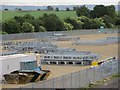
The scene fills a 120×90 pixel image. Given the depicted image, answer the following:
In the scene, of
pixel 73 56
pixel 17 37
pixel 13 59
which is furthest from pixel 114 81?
pixel 17 37

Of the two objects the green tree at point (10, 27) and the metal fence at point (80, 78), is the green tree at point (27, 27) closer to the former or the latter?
the green tree at point (10, 27)

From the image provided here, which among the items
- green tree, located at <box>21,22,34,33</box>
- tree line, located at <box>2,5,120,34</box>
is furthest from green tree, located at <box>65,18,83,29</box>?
green tree, located at <box>21,22,34,33</box>

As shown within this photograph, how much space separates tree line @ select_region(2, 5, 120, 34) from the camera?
7994 centimetres

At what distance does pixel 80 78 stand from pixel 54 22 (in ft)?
224

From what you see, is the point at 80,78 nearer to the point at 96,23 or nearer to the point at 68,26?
the point at 68,26

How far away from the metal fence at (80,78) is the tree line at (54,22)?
2028 inches

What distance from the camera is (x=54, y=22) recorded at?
298ft

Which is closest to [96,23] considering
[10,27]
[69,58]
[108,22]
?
[108,22]

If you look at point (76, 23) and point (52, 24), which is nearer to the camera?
point (52, 24)

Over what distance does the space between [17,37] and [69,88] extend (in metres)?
46.6

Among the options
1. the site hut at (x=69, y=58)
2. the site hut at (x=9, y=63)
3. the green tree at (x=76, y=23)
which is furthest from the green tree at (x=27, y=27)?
the site hut at (x=9, y=63)

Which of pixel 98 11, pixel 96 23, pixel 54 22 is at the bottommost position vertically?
pixel 96 23

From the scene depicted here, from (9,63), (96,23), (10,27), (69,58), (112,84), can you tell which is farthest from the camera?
(96,23)

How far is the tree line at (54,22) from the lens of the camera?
7994cm
